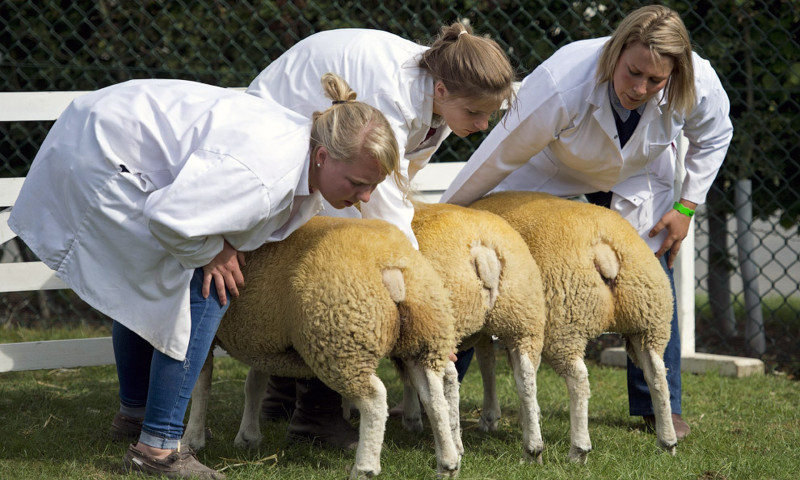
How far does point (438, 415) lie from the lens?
9.02ft

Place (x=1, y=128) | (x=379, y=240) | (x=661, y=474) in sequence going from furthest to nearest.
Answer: (x=1, y=128) → (x=661, y=474) → (x=379, y=240)

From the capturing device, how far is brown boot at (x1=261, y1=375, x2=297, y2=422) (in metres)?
3.86

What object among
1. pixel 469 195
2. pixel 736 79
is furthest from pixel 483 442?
pixel 736 79

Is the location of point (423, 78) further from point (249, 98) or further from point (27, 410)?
point (27, 410)

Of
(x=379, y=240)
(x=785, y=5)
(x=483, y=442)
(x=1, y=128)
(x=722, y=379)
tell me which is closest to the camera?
(x=379, y=240)

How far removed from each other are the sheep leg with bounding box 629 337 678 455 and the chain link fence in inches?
94.4

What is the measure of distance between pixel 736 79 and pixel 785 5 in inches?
20.2

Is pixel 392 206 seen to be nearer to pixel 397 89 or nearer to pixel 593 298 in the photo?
pixel 397 89

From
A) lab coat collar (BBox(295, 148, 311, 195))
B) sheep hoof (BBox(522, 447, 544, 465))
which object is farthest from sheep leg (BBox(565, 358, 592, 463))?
lab coat collar (BBox(295, 148, 311, 195))

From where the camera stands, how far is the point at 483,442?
3.50 metres

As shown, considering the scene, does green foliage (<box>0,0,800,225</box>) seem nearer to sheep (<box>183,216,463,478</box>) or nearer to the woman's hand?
the woman's hand

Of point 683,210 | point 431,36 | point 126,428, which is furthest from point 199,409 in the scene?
point 431,36

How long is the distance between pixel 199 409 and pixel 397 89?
138cm

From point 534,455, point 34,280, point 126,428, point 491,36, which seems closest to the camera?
point 534,455
